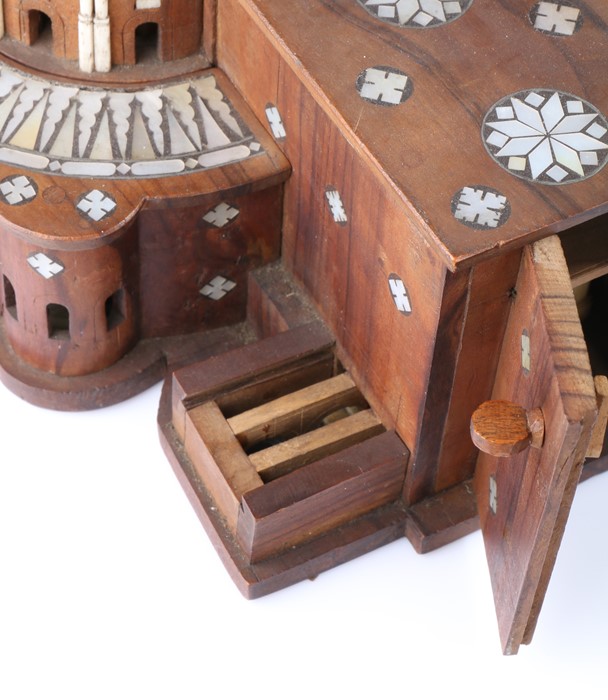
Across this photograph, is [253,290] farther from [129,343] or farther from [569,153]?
[569,153]

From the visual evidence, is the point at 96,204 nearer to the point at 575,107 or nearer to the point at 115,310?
the point at 115,310

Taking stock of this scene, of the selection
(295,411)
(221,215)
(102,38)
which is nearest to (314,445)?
(295,411)

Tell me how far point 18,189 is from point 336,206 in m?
0.52

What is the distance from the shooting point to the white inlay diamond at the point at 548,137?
7.48ft

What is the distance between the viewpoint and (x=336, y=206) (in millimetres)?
2496

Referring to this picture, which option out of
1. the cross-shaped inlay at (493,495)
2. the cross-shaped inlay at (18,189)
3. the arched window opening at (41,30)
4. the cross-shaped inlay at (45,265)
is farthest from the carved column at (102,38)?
the cross-shaped inlay at (493,495)

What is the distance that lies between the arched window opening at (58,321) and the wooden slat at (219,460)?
30cm

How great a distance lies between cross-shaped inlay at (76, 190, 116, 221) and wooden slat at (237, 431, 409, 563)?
0.51m

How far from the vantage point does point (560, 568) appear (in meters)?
2.59

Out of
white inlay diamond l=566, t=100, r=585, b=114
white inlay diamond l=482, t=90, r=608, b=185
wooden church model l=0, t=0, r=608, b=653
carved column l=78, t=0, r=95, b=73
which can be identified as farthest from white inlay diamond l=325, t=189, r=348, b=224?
carved column l=78, t=0, r=95, b=73

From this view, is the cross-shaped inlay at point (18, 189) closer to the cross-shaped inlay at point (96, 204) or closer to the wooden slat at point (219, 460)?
the cross-shaped inlay at point (96, 204)

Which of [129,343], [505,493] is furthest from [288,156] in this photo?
[505,493]

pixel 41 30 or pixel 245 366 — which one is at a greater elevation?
pixel 41 30

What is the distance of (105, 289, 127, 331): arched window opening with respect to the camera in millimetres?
2684
